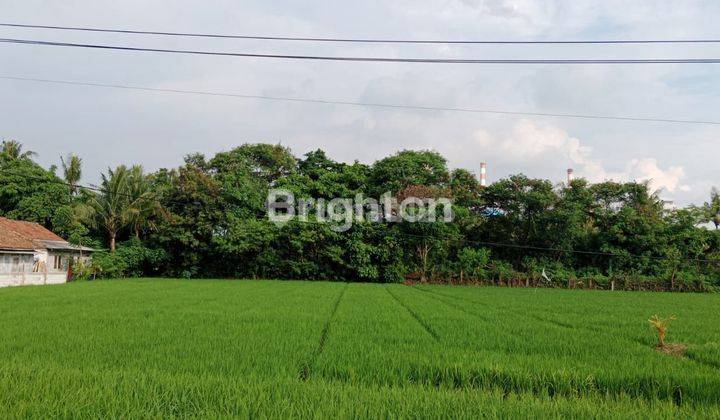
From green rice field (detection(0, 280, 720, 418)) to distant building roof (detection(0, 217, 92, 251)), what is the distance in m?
15.1

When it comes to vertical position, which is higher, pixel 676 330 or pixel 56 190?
pixel 56 190

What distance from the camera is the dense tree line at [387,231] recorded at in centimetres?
3053

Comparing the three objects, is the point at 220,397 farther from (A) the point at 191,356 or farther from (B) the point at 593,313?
(B) the point at 593,313

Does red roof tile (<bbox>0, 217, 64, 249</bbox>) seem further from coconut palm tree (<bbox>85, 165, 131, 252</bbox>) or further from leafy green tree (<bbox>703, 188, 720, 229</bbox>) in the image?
leafy green tree (<bbox>703, 188, 720, 229</bbox>)

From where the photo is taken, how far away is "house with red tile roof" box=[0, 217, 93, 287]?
75.7 feet

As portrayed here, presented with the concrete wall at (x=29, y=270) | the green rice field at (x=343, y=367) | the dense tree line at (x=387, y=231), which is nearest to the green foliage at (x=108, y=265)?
the dense tree line at (x=387, y=231)

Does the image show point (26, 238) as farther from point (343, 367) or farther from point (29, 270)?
point (343, 367)

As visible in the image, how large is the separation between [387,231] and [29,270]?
19712 millimetres

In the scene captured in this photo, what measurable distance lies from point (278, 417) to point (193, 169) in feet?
Answer: 103

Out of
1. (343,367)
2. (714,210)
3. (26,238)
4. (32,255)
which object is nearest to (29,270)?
(32,255)

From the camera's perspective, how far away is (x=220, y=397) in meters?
4.17

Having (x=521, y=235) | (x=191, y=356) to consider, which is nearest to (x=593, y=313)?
(x=191, y=356)

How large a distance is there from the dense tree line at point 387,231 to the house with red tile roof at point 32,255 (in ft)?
6.08

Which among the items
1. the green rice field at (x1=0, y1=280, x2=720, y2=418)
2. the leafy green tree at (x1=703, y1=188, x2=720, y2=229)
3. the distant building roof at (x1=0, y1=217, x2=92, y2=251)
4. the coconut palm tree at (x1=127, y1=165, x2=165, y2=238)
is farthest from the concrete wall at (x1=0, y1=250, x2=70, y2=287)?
the leafy green tree at (x1=703, y1=188, x2=720, y2=229)
